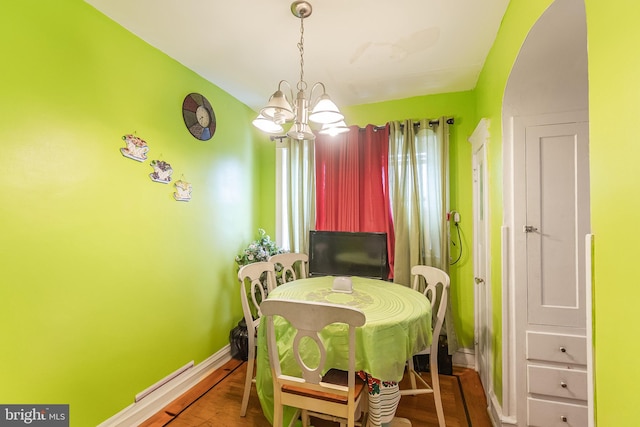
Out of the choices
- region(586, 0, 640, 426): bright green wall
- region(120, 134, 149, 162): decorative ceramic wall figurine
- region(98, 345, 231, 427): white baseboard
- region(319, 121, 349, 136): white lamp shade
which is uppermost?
region(319, 121, 349, 136): white lamp shade

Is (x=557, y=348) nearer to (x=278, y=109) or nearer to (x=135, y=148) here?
(x=278, y=109)

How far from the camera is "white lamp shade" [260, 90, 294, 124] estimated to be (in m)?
1.49

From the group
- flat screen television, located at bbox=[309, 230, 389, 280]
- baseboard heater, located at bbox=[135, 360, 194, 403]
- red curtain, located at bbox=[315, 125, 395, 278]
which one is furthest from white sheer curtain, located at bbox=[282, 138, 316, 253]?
baseboard heater, located at bbox=[135, 360, 194, 403]

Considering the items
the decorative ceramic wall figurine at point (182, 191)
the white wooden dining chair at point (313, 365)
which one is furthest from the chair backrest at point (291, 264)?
the white wooden dining chair at point (313, 365)

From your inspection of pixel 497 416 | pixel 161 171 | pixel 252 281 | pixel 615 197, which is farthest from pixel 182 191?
pixel 497 416

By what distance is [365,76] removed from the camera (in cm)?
238

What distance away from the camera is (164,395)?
2.00 m

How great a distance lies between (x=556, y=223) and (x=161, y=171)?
2.66 meters

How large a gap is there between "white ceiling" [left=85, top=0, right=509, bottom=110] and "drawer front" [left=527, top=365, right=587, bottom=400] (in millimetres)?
2149

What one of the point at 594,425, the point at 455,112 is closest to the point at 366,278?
the point at 594,425

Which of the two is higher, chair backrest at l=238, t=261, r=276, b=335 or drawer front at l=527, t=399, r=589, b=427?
chair backrest at l=238, t=261, r=276, b=335

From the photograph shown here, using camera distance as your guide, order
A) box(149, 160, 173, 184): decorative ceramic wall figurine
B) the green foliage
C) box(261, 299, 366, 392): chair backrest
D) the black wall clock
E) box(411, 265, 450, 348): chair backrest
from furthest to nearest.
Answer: the green foliage, the black wall clock, box(149, 160, 173, 184): decorative ceramic wall figurine, box(411, 265, 450, 348): chair backrest, box(261, 299, 366, 392): chair backrest

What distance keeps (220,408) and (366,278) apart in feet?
4.92

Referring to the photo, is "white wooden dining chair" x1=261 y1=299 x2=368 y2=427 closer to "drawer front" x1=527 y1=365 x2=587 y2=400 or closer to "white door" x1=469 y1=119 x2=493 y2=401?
"drawer front" x1=527 y1=365 x2=587 y2=400
